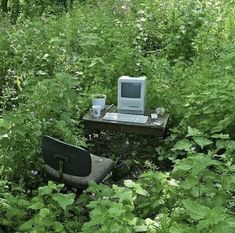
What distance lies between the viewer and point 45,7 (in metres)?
8.95

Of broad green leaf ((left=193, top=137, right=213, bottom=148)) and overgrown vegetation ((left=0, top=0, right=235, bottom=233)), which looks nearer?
overgrown vegetation ((left=0, top=0, right=235, bottom=233))

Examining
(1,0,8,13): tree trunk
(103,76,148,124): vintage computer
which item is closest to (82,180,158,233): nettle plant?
(103,76,148,124): vintage computer

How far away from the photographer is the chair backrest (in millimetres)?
3254

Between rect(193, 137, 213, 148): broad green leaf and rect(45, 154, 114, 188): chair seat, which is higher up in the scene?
rect(193, 137, 213, 148): broad green leaf

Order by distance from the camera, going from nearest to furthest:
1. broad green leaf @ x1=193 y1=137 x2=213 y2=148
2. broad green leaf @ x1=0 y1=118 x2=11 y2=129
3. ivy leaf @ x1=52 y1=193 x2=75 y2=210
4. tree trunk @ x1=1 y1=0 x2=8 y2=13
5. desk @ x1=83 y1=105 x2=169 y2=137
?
ivy leaf @ x1=52 y1=193 x2=75 y2=210, broad green leaf @ x1=193 y1=137 x2=213 y2=148, broad green leaf @ x1=0 y1=118 x2=11 y2=129, desk @ x1=83 y1=105 x2=169 y2=137, tree trunk @ x1=1 y1=0 x2=8 y2=13

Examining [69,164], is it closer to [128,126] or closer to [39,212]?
[39,212]

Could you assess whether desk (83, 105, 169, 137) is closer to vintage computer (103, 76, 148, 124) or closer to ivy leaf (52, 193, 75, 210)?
vintage computer (103, 76, 148, 124)

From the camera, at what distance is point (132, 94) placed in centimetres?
442

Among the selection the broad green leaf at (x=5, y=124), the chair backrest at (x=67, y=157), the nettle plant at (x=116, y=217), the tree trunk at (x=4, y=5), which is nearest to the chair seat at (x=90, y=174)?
the chair backrest at (x=67, y=157)

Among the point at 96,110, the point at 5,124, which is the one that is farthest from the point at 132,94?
the point at 5,124

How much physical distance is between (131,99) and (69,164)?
1.30 metres

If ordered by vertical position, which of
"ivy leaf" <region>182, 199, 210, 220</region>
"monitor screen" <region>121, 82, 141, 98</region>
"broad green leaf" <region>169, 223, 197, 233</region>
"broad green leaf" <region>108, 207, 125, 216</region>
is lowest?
"broad green leaf" <region>169, 223, 197, 233</region>

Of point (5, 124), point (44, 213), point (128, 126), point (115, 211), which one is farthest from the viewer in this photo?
point (128, 126)

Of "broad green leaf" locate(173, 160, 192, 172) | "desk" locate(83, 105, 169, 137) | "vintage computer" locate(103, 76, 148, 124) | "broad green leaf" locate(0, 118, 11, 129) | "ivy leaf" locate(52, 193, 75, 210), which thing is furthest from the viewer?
"vintage computer" locate(103, 76, 148, 124)
